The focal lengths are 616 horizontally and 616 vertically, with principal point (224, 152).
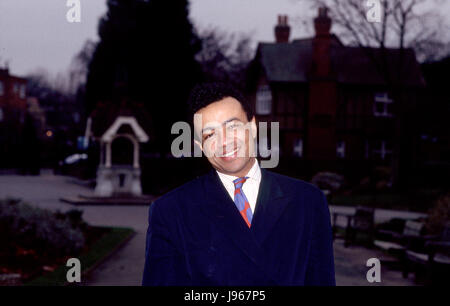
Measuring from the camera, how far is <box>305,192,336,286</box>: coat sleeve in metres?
2.55

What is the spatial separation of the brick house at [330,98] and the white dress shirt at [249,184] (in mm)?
32462

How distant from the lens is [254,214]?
8.23 feet

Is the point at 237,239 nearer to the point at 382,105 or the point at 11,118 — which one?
the point at 382,105

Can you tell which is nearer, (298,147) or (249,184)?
(249,184)

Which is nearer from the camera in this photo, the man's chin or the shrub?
the man's chin

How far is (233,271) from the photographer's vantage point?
2.43 meters

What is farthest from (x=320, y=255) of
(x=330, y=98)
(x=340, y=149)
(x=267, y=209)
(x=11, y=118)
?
(x=11, y=118)

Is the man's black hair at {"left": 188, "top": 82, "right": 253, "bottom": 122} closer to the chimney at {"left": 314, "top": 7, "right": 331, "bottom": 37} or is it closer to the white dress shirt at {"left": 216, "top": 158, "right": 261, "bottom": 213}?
the white dress shirt at {"left": 216, "top": 158, "right": 261, "bottom": 213}

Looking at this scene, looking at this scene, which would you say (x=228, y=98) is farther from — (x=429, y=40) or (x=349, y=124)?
(x=349, y=124)

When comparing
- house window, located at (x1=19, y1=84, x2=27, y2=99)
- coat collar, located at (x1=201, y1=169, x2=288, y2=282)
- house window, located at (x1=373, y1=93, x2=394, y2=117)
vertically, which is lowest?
coat collar, located at (x1=201, y1=169, x2=288, y2=282)

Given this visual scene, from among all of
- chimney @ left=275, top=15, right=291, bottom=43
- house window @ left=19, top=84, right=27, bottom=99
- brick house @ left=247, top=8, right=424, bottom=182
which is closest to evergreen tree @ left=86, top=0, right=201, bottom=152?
brick house @ left=247, top=8, right=424, bottom=182

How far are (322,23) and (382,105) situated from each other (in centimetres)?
764

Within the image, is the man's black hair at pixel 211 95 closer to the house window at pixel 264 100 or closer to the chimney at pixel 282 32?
the house window at pixel 264 100

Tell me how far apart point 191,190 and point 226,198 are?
0.16 m
